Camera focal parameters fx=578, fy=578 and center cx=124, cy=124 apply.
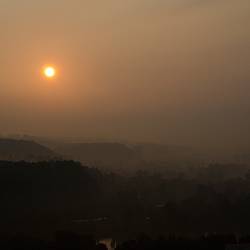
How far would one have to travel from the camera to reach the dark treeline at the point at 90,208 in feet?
98.5

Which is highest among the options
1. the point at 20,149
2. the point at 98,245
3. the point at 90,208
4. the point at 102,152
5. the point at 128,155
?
the point at 128,155

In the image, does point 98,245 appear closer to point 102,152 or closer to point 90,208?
point 90,208

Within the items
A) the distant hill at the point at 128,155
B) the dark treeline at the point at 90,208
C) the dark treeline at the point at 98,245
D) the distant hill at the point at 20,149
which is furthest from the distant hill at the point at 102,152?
the dark treeline at the point at 98,245

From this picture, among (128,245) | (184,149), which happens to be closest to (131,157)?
(184,149)

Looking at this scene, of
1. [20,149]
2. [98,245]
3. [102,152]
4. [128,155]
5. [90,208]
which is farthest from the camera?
[128,155]

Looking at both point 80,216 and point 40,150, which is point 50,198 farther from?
point 40,150

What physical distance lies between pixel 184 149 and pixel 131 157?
32.6 meters

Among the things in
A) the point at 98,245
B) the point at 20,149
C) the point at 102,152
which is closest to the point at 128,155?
the point at 102,152

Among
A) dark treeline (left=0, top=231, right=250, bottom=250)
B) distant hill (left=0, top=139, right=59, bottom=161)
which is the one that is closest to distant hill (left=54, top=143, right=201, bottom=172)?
distant hill (left=0, top=139, right=59, bottom=161)

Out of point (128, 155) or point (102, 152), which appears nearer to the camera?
point (102, 152)

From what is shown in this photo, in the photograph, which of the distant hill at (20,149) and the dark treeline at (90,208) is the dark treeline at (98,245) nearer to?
the dark treeline at (90,208)

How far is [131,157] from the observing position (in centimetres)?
11744

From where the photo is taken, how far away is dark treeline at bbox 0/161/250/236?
30.0 metres

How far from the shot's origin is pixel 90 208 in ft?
116
